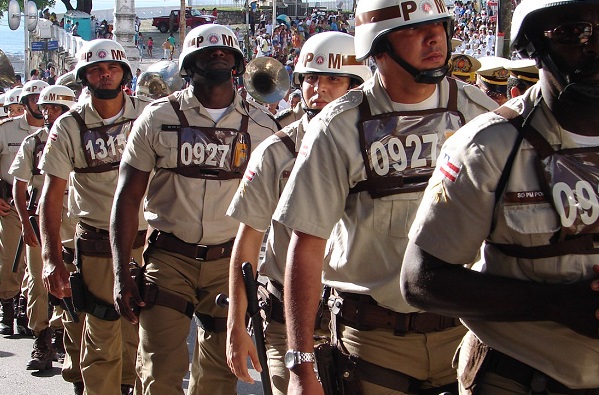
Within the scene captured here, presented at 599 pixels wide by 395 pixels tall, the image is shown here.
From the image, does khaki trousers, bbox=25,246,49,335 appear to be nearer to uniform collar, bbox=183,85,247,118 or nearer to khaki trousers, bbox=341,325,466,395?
uniform collar, bbox=183,85,247,118

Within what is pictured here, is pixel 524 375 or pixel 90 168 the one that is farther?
pixel 90 168

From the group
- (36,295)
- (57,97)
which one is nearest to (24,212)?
(36,295)

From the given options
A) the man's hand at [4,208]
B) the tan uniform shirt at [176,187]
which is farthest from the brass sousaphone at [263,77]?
the tan uniform shirt at [176,187]

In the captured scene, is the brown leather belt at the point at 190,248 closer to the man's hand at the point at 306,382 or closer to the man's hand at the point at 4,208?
the man's hand at the point at 306,382

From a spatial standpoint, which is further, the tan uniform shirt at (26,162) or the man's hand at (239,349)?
the tan uniform shirt at (26,162)

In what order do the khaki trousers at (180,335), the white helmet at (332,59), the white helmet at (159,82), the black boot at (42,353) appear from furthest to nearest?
the white helmet at (159,82) < the black boot at (42,353) < the khaki trousers at (180,335) < the white helmet at (332,59)

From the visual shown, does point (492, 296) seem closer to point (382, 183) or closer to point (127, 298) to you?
point (382, 183)

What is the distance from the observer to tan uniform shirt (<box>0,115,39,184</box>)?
35.1 feet

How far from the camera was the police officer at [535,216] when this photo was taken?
258 centimetres

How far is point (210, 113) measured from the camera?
19.2ft

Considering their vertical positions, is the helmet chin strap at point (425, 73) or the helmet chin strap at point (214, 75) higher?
the helmet chin strap at point (425, 73)

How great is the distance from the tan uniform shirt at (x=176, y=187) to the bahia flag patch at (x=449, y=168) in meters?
3.08

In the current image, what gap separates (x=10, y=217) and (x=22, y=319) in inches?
44.1

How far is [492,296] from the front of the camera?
2660 mm
